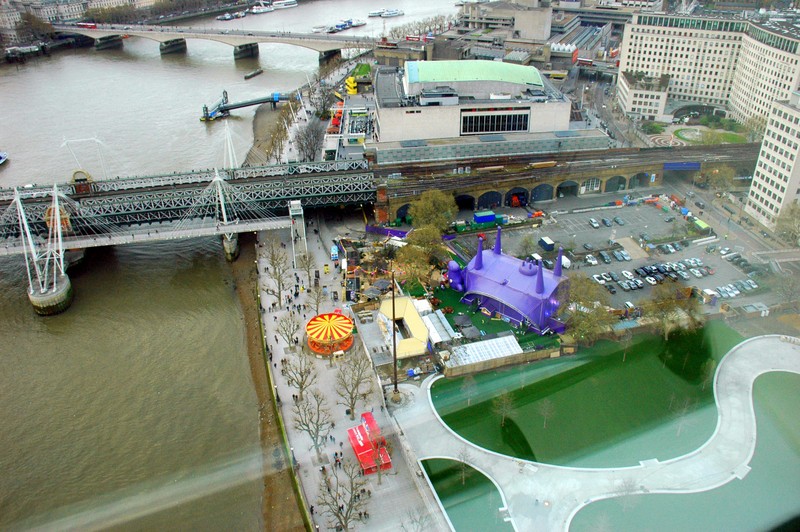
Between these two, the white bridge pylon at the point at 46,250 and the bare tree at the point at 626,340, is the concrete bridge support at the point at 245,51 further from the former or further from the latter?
the bare tree at the point at 626,340

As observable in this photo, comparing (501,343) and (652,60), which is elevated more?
(652,60)

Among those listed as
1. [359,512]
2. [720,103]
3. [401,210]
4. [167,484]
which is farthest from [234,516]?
[720,103]

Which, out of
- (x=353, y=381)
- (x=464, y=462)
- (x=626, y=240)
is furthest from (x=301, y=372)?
(x=626, y=240)

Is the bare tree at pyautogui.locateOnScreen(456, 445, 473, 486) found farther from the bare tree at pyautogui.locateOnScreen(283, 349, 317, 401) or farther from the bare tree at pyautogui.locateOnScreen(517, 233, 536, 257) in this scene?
the bare tree at pyautogui.locateOnScreen(517, 233, 536, 257)

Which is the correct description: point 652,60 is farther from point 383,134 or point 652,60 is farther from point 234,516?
point 234,516

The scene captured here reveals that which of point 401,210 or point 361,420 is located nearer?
point 361,420

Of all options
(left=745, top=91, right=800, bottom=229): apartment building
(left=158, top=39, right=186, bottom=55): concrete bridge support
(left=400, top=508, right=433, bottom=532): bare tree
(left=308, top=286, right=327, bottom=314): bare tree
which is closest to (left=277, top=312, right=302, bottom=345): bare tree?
(left=308, top=286, right=327, bottom=314): bare tree

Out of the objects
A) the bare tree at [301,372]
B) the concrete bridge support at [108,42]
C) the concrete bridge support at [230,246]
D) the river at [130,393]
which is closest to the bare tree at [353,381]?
the bare tree at [301,372]

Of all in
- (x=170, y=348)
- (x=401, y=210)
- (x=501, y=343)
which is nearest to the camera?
(x=501, y=343)
